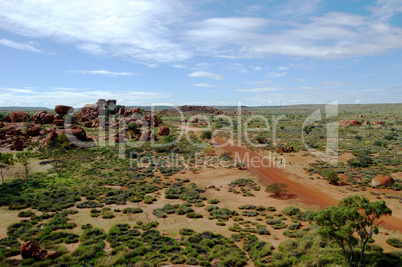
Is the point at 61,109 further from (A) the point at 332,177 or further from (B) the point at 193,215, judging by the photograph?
(A) the point at 332,177

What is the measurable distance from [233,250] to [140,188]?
15.2 meters

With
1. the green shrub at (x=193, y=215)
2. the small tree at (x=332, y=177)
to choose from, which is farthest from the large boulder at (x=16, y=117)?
the small tree at (x=332, y=177)

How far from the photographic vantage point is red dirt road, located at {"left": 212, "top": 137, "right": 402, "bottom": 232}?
18984 mm

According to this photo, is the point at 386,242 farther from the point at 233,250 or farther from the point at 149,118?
the point at 149,118

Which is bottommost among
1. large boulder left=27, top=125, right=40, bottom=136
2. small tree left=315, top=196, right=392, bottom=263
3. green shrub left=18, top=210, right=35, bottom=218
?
green shrub left=18, top=210, right=35, bottom=218

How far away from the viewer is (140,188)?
27.0 meters

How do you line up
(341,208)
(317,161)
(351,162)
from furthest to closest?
(317,161), (351,162), (341,208)

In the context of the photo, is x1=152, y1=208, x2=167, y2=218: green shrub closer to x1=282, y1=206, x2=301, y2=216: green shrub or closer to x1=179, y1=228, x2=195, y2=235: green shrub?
x1=179, y1=228, x2=195, y2=235: green shrub

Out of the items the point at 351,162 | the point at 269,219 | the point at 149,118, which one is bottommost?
the point at 269,219

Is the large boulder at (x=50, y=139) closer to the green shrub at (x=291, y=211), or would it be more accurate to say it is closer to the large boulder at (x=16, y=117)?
the large boulder at (x=16, y=117)

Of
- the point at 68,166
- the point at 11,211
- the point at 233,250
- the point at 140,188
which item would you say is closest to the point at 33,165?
the point at 68,166

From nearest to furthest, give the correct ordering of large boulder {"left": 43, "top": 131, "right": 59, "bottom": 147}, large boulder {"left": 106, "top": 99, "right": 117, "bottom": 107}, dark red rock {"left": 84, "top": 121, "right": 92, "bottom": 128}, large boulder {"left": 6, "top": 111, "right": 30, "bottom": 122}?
large boulder {"left": 43, "top": 131, "right": 59, "bottom": 147}
large boulder {"left": 6, "top": 111, "right": 30, "bottom": 122}
dark red rock {"left": 84, "top": 121, "right": 92, "bottom": 128}
large boulder {"left": 106, "top": 99, "right": 117, "bottom": 107}

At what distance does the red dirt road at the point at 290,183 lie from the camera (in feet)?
62.3

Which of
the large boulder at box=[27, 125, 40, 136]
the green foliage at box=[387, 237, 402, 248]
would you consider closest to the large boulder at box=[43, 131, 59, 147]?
the large boulder at box=[27, 125, 40, 136]
